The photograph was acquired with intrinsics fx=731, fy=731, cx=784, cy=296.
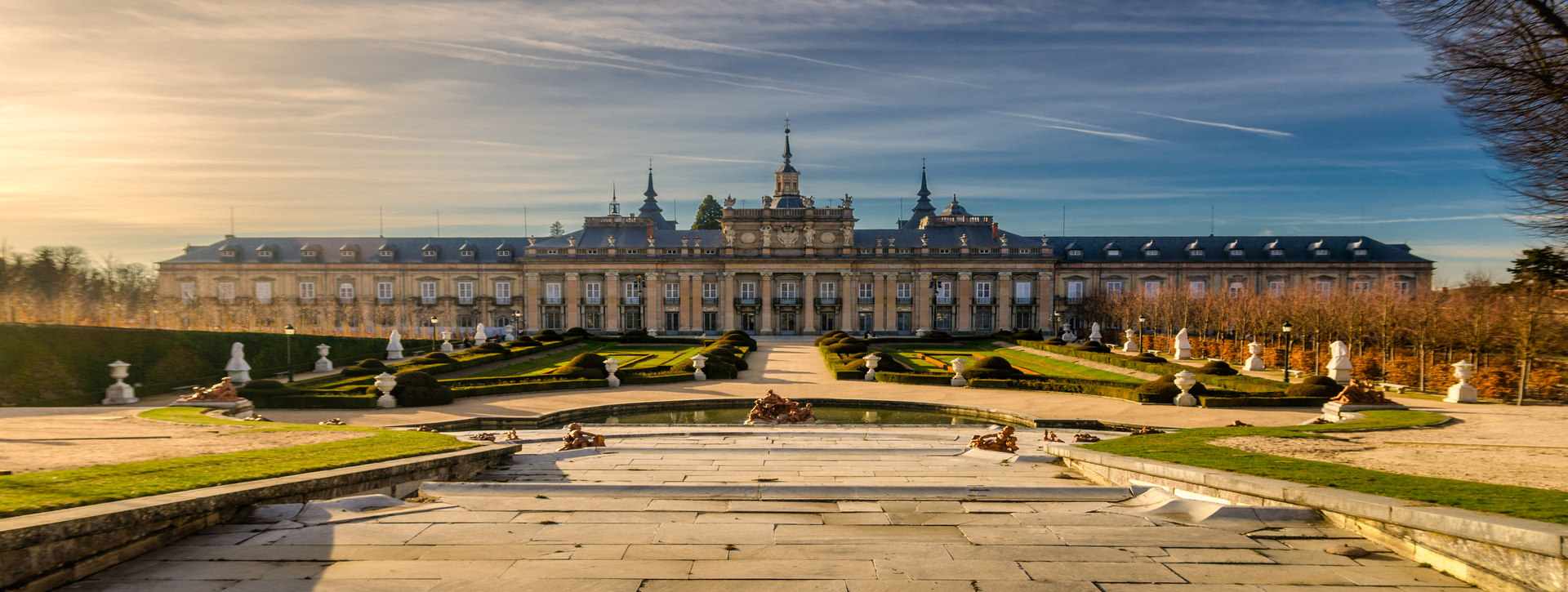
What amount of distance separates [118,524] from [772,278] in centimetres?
5703

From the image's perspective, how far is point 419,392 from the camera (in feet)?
71.3

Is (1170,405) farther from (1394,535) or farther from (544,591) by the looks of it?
(544,591)

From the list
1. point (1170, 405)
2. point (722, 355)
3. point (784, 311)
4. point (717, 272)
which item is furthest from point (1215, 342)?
point (717, 272)

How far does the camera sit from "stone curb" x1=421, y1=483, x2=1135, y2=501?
325 inches

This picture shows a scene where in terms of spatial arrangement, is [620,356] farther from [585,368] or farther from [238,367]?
→ [238,367]

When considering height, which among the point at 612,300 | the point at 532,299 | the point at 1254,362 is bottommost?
the point at 1254,362

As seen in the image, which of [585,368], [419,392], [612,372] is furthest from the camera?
[585,368]

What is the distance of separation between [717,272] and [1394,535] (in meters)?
57.7

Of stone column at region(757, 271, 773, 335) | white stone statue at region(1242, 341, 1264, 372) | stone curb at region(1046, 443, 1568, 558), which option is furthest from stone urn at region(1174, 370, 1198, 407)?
stone column at region(757, 271, 773, 335)

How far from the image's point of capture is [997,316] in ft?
204

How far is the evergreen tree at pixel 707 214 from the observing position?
279 ft

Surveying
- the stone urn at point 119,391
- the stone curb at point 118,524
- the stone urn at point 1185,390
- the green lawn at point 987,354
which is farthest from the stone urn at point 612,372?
the stone urn at point 1185,390

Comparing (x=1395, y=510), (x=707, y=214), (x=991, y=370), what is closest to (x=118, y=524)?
(x=1395, y=510)

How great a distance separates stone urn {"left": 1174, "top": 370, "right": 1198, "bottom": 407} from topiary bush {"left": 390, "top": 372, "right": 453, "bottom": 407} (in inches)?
873
